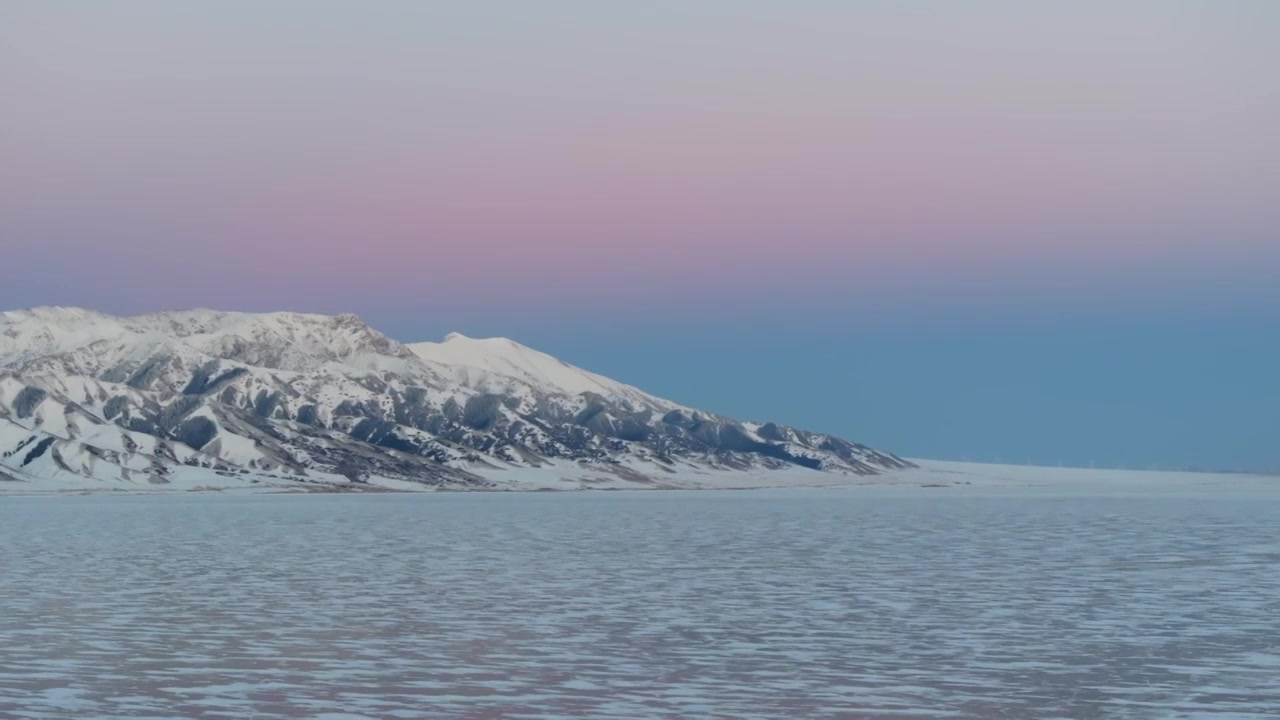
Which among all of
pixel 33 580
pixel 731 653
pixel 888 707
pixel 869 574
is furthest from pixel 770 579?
pixel 888 707

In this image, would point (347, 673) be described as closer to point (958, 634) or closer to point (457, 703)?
point (457, 703)

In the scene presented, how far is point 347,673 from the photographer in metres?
33.1

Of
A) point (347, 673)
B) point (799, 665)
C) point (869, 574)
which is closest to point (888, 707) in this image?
point (799, 665)

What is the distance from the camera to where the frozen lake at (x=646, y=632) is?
96.9 ft

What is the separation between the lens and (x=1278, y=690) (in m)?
30.6

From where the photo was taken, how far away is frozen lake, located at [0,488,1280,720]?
2955 centimetres

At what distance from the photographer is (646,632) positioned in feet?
133

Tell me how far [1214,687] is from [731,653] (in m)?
10.4

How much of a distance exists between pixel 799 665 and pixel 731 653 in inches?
102

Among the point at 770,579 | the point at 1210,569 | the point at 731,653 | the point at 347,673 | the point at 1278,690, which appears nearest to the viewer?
the point at 1278,690

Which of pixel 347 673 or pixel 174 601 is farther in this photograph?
pixel 174 601

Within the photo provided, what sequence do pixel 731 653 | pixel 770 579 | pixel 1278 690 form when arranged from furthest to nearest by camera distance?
pixel 770 579 → pixel 731 653 → pixel 1278 690

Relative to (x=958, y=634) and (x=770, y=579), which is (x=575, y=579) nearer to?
(x=770, y=579)

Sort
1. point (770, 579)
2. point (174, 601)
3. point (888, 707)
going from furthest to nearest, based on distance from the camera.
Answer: point (770, 579), point (174, 601), point (888, 707)
